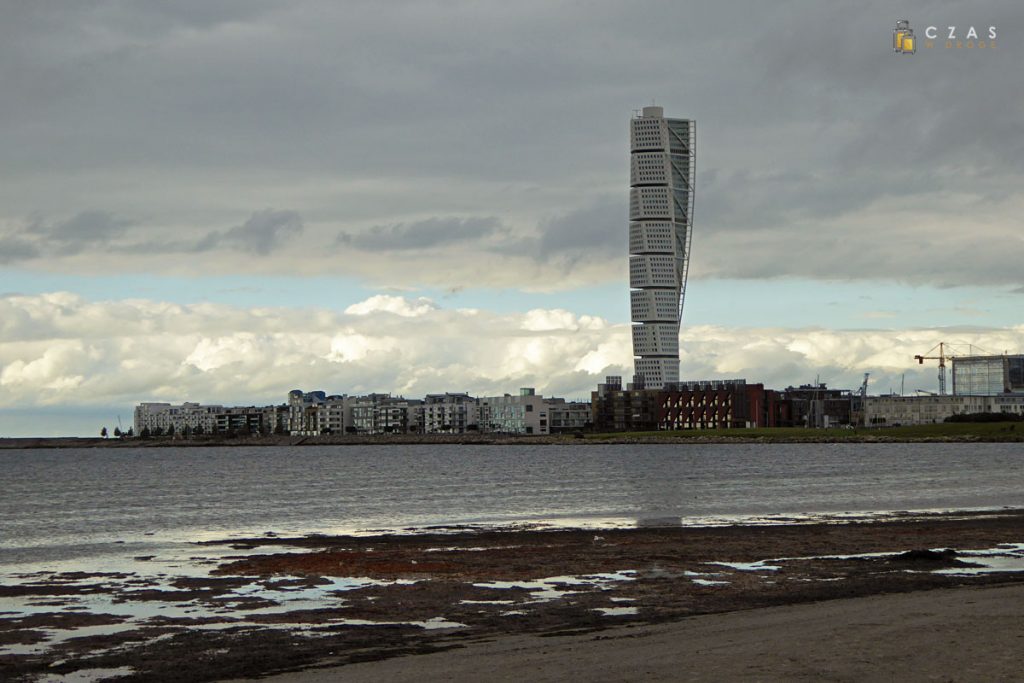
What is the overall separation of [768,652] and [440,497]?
70.9 metres

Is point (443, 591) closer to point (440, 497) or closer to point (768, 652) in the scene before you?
point (768, 652)

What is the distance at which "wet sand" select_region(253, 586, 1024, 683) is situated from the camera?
21.4m

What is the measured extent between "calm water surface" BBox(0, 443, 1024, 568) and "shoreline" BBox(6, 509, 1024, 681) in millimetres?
12067

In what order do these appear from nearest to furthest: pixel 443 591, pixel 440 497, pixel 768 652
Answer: pixel 768 652 < pixel 443 591 < pixel 440 497

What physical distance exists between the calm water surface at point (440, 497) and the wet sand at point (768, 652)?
102 feet

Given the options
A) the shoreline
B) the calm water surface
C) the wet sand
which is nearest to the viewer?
the wet sand

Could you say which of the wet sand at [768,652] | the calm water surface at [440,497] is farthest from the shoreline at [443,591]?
the calm water surface at [440,497]

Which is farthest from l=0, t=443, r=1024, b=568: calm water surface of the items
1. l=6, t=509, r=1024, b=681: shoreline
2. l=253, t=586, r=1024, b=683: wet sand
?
l=253, t=586, r=1024, b=683: wet sand

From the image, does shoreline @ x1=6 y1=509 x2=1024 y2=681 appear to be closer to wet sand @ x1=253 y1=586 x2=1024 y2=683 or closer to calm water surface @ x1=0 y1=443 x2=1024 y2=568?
wet sand @ x1=253 y1=586 x2=1024 y2=683

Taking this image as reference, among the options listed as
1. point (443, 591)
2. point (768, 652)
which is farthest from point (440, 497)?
point (768, 652)

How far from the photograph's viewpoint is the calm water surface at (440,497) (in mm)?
66562

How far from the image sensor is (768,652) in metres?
23.5

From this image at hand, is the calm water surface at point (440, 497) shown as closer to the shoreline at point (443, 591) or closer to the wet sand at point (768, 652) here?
the shoreline at point (443, 591)

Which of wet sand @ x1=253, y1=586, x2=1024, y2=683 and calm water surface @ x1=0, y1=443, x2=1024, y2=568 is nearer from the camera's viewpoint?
wet sand @ x1=253, y1=586, x2=1024, y2=683
